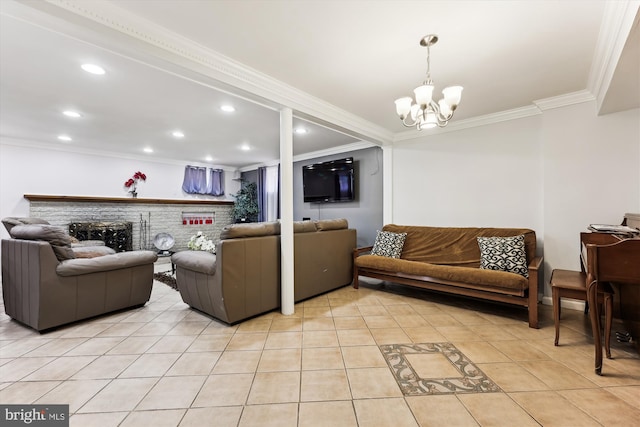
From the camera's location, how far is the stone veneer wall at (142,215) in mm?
4941

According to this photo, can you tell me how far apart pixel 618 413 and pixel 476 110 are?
10.2ft

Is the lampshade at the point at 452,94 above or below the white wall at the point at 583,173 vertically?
above

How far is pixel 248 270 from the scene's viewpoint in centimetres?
261

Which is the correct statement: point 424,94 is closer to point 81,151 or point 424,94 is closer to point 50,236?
point 50,236

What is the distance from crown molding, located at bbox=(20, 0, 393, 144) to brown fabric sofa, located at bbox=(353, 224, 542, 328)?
2129mm

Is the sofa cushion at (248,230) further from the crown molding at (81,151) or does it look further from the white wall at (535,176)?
the crown molding at (81,151)

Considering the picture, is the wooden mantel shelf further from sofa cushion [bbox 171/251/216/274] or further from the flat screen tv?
sofa cushion [bbox 171/251/216/274]

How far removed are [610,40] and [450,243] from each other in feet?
7.69

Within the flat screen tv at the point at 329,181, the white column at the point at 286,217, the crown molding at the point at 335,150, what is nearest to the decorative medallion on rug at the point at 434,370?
the white column at the point at 286,217

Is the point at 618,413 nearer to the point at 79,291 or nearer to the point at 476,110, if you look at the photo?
the point at 476,110

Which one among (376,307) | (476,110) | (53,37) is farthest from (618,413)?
(53,37)

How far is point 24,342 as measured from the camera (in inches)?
87.0

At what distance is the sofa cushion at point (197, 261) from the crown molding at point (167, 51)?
5.23ft

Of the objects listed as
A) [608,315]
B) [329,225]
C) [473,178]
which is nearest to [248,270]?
[329,225]
